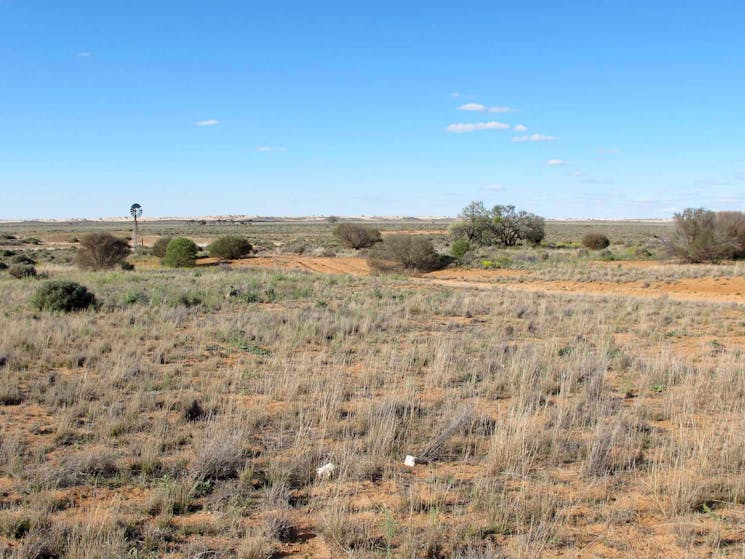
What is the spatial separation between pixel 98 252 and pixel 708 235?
34.9 metres

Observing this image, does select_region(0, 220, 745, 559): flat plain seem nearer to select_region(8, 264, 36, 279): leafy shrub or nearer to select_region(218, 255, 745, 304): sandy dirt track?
select_region(218, 255, 745, 304): sandy dirt track

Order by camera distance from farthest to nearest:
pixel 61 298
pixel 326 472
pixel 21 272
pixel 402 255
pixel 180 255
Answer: pixel 180 255, pixel 402 255, pixel 21 272, pixel 61 298, pixel 326 472

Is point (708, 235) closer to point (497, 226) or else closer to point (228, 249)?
point (497, 226)

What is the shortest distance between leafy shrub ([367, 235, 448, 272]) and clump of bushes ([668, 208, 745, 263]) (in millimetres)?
14836

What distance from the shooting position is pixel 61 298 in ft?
45.3

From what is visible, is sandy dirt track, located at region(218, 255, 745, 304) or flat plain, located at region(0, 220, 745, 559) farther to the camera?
sandy dirt track, located at region(218, 255, 745, 304)

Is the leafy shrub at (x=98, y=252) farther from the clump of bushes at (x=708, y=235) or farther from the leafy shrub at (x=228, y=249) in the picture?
the clump of bushes at (x=708, y=235)

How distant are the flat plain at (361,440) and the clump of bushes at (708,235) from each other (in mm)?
23668

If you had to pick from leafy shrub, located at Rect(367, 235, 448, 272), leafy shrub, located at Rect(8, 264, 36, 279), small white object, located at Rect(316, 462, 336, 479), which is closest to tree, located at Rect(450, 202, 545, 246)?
leafy shrub, located at Rect(367, 235, 448, 272)

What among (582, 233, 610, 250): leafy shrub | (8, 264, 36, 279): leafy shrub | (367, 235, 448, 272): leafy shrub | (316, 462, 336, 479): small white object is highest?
(582, 233, 610, 250): leafy shrub

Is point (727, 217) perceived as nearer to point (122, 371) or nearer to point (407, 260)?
point (407, 260)

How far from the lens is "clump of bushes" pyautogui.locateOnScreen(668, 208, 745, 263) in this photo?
33500 millimetres

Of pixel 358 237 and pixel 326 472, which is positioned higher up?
pixel 358 237

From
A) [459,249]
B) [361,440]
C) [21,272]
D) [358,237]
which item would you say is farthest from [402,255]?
[361,440]
